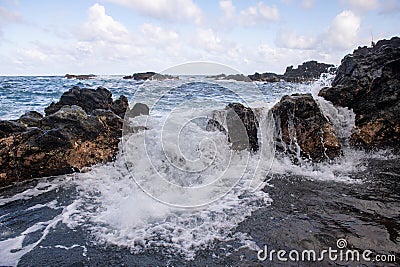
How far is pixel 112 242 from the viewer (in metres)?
3.56

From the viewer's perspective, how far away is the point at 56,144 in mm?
6059

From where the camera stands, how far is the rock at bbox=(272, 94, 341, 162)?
661 centimetres

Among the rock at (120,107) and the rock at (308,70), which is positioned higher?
the rock at (308,70)

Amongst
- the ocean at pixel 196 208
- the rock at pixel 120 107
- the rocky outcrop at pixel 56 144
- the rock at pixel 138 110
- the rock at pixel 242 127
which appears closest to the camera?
the ocean at pixel 196 208

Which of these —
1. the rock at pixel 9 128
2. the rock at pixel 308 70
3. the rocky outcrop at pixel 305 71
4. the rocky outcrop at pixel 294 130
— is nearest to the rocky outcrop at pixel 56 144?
the rock at pixel 9 128

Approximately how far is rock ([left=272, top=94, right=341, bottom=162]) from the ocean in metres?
0.31

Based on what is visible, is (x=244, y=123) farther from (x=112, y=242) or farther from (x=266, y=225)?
(x=112, y=242)

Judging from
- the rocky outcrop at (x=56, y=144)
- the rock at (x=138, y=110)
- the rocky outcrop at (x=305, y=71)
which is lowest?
the rocky outcrop at (x=56, y=144)

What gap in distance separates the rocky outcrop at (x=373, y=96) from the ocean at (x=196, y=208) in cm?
42

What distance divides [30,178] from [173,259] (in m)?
4.06

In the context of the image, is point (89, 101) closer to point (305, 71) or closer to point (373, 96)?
point (373, 96)

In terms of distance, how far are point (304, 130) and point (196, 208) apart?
3727 mm

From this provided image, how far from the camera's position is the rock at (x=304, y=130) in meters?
6.61

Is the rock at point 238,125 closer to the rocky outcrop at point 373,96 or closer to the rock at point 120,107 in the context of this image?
the rocky outcrop at point 373,96
